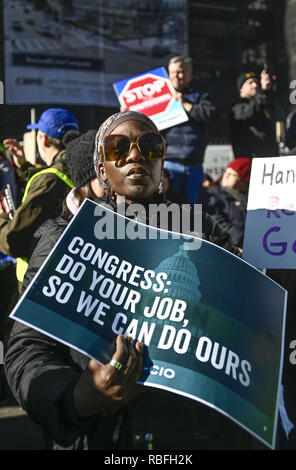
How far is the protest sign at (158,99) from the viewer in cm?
477

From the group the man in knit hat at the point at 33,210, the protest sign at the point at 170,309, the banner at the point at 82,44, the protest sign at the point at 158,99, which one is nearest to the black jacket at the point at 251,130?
the protest sign at the point at 158,99

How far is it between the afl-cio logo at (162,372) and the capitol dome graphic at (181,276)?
7.3 inches

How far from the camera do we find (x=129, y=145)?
1858 millimetres

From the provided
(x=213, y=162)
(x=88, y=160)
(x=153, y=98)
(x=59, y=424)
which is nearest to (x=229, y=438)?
(x=59, y=424)

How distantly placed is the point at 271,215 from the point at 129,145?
2.85 ft

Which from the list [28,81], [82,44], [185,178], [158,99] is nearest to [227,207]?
[185,178]

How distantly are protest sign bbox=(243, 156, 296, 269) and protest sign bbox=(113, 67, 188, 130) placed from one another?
2.20 m

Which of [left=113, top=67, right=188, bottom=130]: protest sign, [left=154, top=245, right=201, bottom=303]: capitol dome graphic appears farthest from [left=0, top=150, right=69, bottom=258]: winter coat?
[left=113, top=67, right=188, bottom=130]: protest sign

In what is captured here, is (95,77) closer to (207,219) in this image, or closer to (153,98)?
(153,98)

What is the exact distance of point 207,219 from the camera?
185 cm

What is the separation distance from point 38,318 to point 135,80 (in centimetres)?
391

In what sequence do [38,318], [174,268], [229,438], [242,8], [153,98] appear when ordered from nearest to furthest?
[38,318] → [174,268] → [229,438] → [153,98] → [242,8]

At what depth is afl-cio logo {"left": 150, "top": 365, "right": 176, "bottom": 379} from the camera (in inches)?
52.2

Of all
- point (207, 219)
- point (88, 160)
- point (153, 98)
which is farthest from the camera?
point (153, 98)
